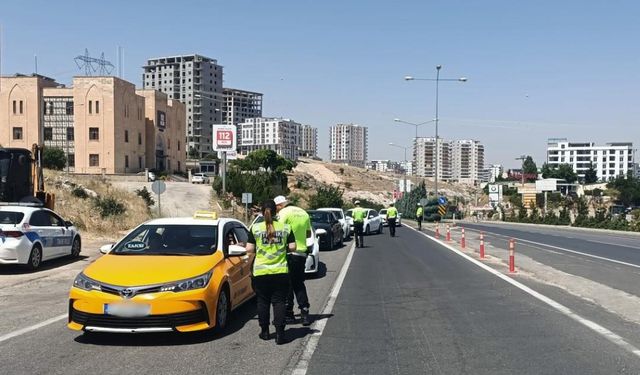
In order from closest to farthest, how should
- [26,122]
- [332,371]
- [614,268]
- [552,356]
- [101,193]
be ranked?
[332,371] → [552,356] → [614,268] → [101,193] → [26,122]

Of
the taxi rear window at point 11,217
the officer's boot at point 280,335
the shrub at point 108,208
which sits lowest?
the shrub at point 108,208

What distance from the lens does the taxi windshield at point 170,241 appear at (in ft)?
29.0

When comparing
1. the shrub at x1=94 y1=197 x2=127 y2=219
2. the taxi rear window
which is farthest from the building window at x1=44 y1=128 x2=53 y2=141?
the taxi rear window

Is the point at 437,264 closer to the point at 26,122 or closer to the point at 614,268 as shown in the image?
the point at 614,268

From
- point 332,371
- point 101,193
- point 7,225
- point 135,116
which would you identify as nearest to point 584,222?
point 101,193

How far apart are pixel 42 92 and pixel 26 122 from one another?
495 centimetres

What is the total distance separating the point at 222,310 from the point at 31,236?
945cm

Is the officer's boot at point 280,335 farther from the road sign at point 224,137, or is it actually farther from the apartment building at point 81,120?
the apartment building at point 81,120

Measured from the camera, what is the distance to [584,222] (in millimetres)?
55906

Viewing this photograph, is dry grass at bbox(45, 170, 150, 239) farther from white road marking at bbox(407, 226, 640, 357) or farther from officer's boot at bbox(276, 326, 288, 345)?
officer's boot at bbox(276, 326, 288, 345)

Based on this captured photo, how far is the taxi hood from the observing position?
24.9 feet

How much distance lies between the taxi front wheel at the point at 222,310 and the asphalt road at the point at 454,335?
4.45ft

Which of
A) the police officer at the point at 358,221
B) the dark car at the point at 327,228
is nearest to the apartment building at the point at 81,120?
the dark car at the point at 327,228

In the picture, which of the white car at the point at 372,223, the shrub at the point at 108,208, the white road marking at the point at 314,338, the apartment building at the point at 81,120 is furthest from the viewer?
the apartment building at the point at 81,120
